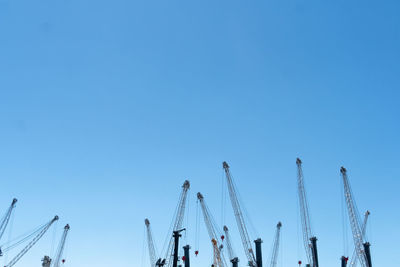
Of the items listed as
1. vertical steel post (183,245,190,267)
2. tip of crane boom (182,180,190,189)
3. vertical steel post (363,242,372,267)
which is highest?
tip of crane boom (182,180,190,189)

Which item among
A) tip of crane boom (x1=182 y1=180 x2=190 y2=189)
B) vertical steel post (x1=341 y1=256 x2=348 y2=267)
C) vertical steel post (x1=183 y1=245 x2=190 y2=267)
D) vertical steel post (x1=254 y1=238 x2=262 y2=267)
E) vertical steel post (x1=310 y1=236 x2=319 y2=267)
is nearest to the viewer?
vertical steel post (x1=254 y1=238 x2=262 y2=267)

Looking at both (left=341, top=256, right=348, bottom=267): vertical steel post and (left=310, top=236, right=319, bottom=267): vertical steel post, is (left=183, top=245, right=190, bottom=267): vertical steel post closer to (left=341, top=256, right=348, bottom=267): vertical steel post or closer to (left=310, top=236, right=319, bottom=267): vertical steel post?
Answer: (left=310, top=236, right=319, bottom=267): vertical steel post

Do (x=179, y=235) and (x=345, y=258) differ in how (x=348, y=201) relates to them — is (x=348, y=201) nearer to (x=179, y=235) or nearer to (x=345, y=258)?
(x=345, y=258)

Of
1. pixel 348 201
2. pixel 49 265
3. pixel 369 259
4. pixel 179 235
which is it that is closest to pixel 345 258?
pixel 369 259

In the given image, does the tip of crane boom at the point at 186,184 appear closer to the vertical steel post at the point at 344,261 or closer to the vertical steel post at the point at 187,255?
the vertical steel post at the point at 187,255

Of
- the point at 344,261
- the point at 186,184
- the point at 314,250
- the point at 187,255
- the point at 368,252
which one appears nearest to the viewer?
the point at 187,255

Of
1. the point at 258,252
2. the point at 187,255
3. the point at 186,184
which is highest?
the point at 186,184

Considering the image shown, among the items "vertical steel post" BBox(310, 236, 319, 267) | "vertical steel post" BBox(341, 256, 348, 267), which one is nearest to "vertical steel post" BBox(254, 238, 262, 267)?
"vertical steel post" BBox(310, 236, 319, 267)

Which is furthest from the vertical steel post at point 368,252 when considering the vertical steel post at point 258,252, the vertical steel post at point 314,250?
the vertical steel post at point 258,252

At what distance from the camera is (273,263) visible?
134 m

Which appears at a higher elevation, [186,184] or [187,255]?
[186,184]

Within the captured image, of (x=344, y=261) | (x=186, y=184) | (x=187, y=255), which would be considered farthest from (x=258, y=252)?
(x=186, y=184)

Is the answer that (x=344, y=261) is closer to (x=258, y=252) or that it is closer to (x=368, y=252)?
(x=368, y=252)

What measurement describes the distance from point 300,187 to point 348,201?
1733 centimetres
